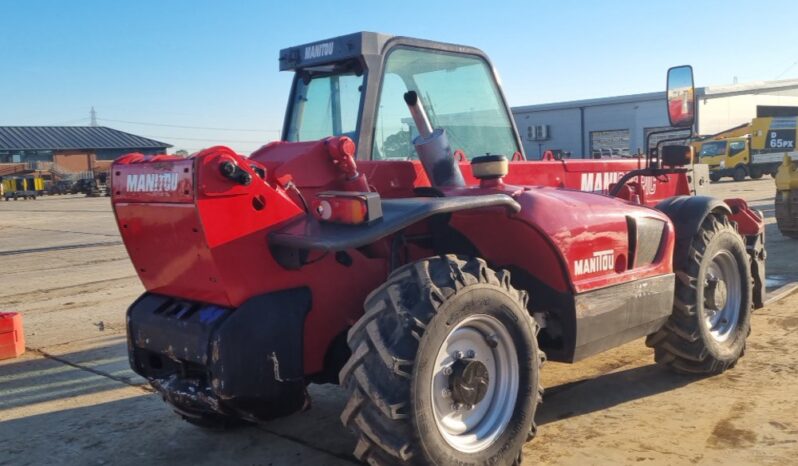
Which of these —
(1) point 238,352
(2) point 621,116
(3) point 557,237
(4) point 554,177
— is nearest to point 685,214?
(4) point 554,177

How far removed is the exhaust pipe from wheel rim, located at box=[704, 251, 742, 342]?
2.20 m

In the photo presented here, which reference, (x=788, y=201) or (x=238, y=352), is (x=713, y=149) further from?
(x=238, y=352)

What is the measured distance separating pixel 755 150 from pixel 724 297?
33588 mm

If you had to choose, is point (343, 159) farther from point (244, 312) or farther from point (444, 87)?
point (444, 87)

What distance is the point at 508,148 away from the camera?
4977 millimetres

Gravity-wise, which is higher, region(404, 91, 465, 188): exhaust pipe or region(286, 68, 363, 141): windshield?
region(286, 68, 363, 141): windshield

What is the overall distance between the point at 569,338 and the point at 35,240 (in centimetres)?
1759

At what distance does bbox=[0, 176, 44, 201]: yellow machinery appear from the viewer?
47.6 m

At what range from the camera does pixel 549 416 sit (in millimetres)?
4504

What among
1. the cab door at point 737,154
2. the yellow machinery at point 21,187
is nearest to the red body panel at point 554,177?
the cab door at point 737,154

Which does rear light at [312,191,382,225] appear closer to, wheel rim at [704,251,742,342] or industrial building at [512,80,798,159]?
wheel rim at [704,251,742,342]

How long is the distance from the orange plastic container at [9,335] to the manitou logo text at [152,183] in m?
3.77

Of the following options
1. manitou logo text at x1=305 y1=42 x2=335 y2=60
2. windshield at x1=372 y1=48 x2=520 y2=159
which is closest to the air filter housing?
windshield at x1=372 y1=48 x2=520 y2=159

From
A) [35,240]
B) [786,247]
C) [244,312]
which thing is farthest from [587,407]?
[35,240]
